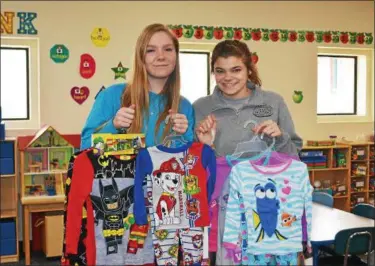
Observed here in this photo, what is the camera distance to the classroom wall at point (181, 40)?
17.2 ft

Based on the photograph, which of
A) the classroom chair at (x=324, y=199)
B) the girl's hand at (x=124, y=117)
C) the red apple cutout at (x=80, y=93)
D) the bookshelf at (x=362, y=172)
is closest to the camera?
the girl's hand at (x=124, y=117)

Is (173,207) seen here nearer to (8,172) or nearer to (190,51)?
(8,172)

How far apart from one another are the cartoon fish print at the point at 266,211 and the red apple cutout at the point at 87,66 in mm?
3641

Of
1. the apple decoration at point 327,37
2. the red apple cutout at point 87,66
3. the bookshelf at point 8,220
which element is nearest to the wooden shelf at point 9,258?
the bookshelf at point 8,220

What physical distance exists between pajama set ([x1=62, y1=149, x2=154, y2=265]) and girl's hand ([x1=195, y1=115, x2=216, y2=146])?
35 centimetres

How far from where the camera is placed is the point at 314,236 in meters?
3.30

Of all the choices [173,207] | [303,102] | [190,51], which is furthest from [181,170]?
[303,102]

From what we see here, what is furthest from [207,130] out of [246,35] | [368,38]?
[368,38]

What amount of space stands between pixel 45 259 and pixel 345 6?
489 cm

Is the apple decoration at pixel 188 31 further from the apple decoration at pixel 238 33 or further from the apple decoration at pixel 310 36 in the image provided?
the apple decoration at pixel 310 36

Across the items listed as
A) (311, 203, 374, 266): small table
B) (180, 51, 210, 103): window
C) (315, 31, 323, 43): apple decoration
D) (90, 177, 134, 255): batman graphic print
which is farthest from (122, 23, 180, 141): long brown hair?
(315, 31, 323, 43): apple decoration

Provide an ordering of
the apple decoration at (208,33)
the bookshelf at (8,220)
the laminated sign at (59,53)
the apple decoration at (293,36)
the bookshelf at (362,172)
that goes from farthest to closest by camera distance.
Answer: the bookshelf at (362,172), the apple decoration at (293,36), the apple decoration at (208,33), the laminated sign at (59,53), the bookshelf at (8,220)

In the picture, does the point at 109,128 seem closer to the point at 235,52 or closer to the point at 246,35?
the point at 235,52

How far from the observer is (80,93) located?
5.35 m
